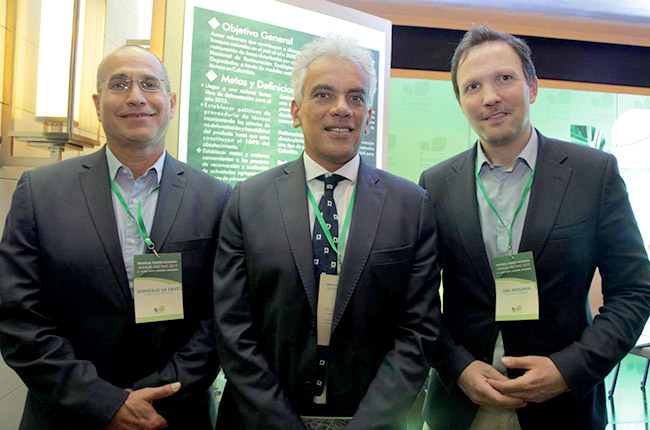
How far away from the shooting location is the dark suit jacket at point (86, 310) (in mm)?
1550

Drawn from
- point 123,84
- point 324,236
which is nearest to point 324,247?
point 324,236

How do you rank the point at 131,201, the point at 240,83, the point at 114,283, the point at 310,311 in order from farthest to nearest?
1. the point at 240,83
2. the point at 131,201
3. the point at 114,283
4. the point at 310,311

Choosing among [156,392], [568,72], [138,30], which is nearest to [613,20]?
[568,72]

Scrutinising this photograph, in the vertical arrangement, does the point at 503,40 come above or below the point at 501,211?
above

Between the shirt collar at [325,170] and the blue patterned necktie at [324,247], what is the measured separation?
0.14 feet

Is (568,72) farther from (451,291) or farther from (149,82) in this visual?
(149,82)

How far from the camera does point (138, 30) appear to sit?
4.54 metres

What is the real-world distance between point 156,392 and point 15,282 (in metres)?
0.59

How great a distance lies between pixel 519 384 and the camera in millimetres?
1579

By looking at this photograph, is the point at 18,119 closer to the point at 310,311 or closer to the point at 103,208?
the point at 103,208

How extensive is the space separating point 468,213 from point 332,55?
2.49 feet

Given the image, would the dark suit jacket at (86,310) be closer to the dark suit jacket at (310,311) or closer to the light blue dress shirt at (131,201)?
the light blue dress shirt at (131,201)

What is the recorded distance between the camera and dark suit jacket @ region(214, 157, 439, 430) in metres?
1.50

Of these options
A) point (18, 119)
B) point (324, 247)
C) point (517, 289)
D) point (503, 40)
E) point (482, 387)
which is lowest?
point (482, 387)
